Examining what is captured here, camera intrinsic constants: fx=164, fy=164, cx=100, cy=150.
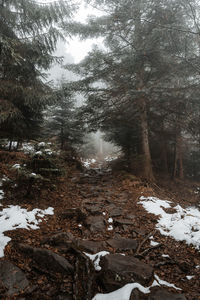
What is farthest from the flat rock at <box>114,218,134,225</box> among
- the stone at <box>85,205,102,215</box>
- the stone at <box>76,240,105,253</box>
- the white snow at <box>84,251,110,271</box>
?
the white snow at <box>84,251,110,271</box>

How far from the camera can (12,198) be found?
491 centimetres

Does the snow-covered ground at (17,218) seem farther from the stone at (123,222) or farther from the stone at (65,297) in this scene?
the stone at (123,222)

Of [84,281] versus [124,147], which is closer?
[84,281]

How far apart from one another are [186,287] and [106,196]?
4.18 m

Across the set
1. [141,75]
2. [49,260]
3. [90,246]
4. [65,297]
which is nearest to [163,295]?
[65,297]

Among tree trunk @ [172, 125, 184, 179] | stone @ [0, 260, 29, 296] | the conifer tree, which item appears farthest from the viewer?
tree trunk @ [172, 125, 184, 179]

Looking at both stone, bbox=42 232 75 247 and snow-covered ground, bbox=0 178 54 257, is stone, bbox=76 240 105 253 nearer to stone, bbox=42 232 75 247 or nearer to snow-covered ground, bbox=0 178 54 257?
stone, bbox=42 232 75 247

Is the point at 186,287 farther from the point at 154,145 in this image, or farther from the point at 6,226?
the point at 154,145

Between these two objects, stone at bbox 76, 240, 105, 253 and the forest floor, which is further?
stone at bbox 76, 240, 105, 253

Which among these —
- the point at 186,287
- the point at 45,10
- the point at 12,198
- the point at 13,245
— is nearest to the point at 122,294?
the point at 186,287

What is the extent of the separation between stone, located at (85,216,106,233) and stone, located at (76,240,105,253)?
1.90ft

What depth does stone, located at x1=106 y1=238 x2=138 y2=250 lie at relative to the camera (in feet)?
11.9

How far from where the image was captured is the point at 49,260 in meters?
2.77

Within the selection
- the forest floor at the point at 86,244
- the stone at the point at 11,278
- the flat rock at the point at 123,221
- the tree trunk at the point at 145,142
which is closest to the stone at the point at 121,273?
the forest floor at the point at 86,244
